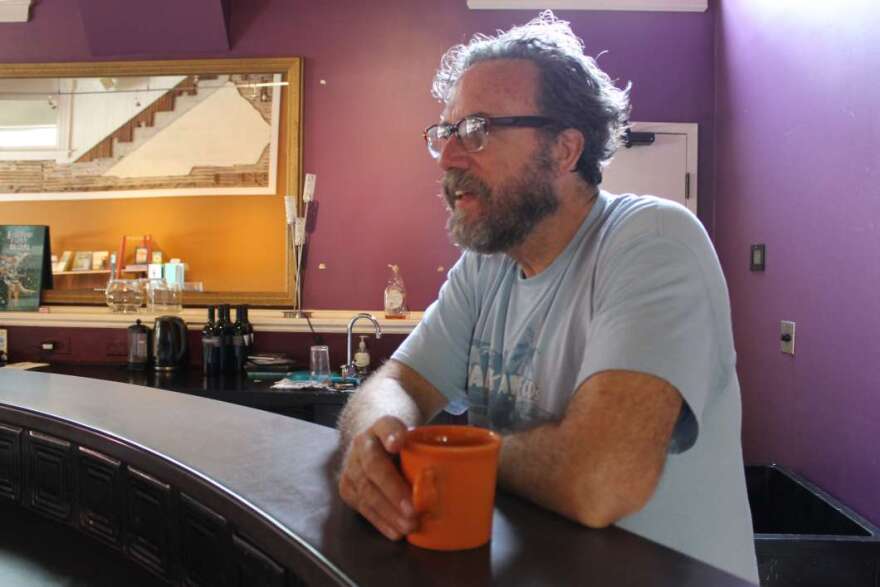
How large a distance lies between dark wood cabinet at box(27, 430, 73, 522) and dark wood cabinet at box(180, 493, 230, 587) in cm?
33

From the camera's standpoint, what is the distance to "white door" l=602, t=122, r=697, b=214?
3557mm

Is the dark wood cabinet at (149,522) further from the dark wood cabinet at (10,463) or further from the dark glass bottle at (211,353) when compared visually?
the dark glass bottle at (211,353)

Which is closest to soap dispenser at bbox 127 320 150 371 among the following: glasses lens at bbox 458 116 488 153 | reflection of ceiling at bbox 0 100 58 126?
reflection of ceiling at bbox 0 100 58 126

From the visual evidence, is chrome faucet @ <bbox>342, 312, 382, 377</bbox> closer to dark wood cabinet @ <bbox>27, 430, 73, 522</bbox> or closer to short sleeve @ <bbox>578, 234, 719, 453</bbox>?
dark wood cabinet @ <bbox>27, 430, 73, 522</bbox>

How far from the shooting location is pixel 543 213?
1128mm

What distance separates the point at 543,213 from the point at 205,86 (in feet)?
10.1

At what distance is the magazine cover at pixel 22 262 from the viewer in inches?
140

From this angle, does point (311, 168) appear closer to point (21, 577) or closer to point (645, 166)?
point (645, 166)

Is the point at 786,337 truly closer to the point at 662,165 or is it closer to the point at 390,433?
the point at 662,165

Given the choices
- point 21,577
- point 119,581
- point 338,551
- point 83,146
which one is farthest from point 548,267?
point 83,146

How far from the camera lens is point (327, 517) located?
0.67 metres

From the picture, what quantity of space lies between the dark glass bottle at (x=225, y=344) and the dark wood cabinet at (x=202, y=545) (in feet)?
7.62

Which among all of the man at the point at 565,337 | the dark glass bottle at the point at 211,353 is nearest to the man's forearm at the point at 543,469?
the man at the point at 565,337

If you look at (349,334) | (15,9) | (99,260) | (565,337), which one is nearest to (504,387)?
(565,337)
